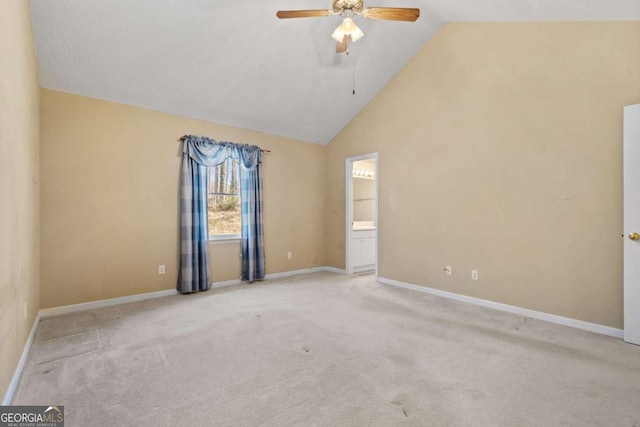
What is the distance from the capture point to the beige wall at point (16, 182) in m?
1.71

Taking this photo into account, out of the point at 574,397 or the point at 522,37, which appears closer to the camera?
the point at 574,397

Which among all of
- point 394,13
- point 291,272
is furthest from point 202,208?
point 394,13

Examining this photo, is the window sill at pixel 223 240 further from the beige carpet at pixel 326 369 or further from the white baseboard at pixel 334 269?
the white baseboard at pixel 334 269

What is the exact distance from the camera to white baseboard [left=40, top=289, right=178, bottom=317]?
3.32m

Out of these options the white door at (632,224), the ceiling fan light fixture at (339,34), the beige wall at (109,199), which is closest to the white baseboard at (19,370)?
the beige wall at (109,199)

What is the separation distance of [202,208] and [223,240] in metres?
0.63

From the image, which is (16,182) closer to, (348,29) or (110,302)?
(110,302)

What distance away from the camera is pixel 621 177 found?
2777 mm

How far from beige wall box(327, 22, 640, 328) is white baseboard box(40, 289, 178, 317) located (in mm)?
3288

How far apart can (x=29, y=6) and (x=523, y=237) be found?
5219 millimetres

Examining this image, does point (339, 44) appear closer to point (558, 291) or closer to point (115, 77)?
point (115, 77)

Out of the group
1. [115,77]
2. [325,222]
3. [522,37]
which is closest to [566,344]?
[522,37]

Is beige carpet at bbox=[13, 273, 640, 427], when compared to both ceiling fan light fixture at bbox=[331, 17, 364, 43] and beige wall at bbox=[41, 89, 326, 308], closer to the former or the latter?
beige wall at bbox=[41, 89, 326, 308]

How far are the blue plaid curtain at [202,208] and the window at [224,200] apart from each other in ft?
0.43
